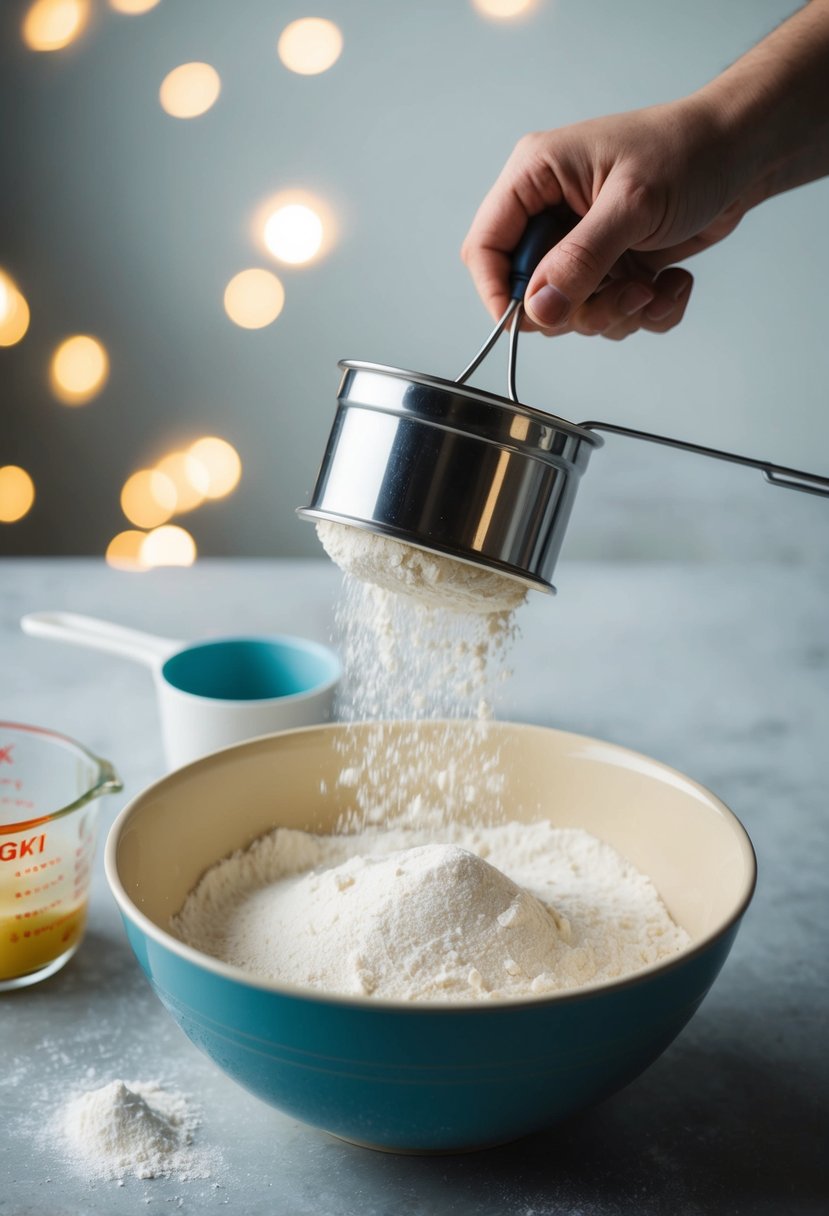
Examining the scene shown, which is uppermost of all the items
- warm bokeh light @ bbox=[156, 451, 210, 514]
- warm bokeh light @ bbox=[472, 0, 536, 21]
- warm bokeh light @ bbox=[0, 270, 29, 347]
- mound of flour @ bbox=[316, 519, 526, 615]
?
warm bokeh light @ bbox=[472, 0, 536, 21]

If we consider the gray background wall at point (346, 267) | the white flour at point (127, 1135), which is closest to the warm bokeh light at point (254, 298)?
the gray background wall at point (346, 267)

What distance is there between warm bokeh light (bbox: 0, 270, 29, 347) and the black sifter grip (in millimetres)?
1709

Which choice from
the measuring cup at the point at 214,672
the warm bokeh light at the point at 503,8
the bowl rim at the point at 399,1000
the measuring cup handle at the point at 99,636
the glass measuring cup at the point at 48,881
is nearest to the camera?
the bowl rim at the point at 399,1000

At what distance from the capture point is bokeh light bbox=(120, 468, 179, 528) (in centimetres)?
242

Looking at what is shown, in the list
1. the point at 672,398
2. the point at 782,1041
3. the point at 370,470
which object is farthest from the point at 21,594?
the point at 672,398

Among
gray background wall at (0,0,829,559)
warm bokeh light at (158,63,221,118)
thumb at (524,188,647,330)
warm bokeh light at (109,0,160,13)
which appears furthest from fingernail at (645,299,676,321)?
warm bokeh light at (109,0,160,13)

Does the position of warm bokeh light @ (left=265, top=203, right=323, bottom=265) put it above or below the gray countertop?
above

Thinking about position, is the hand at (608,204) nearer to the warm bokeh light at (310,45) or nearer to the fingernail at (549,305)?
the fingernail at (549,305)

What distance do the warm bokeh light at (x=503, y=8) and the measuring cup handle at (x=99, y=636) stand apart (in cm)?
157

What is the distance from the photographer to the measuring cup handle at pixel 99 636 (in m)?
1.13

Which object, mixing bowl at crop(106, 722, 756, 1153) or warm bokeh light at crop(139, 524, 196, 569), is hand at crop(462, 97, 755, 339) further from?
warm bokeh light at crop(139, 524, 196, 569)

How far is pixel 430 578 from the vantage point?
72 cm

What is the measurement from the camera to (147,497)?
2430 mm

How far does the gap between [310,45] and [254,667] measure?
1513 mm
